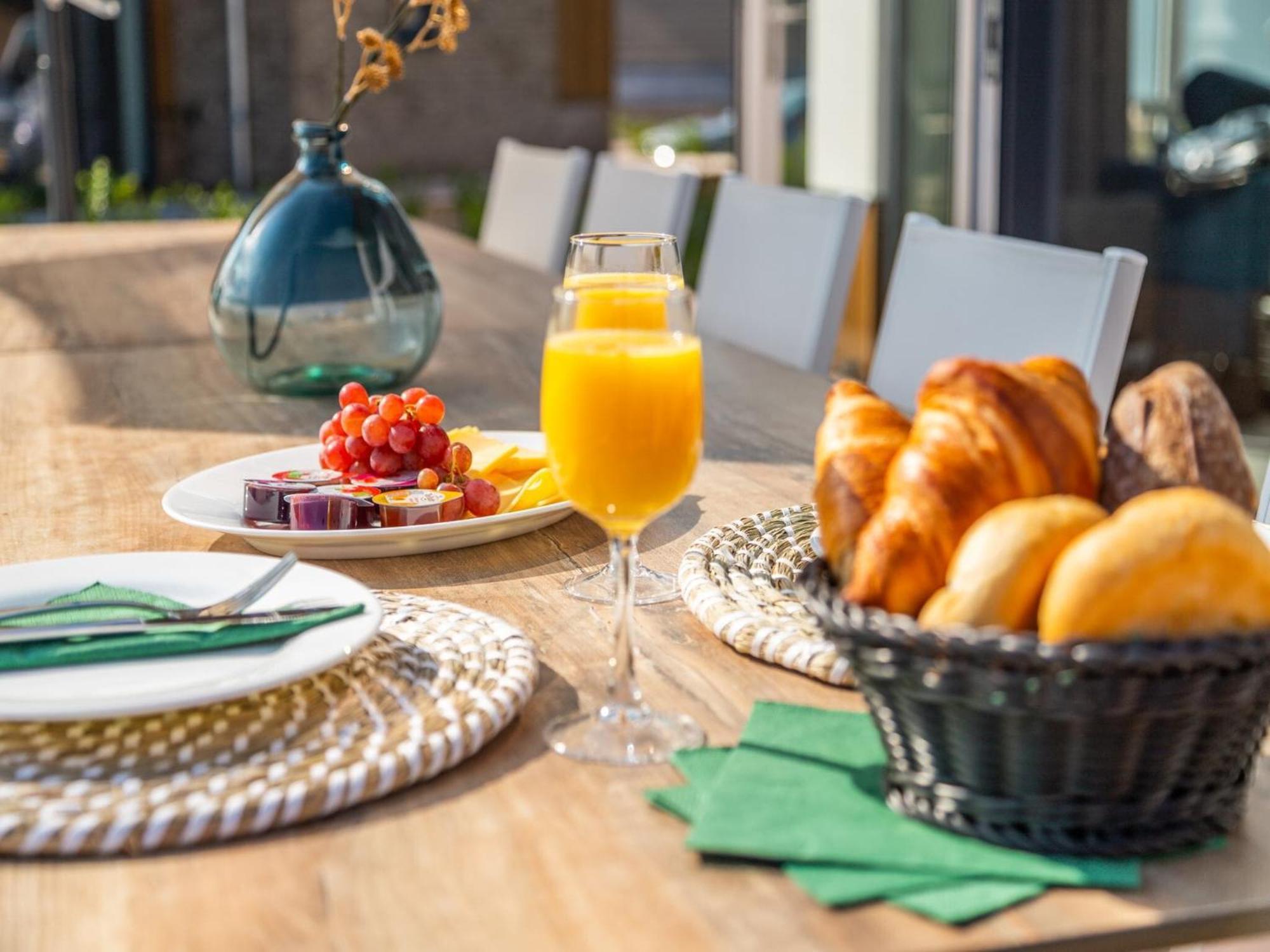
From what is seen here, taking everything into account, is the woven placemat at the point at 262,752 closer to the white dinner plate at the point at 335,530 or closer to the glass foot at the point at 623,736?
the glass foot at the point at 623,736

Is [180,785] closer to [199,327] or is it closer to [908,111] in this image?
[199,327]

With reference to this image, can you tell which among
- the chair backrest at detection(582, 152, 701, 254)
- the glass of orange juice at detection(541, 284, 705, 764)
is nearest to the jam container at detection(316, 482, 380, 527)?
the glass of orange juice at detection(541, 284, 705, 764)

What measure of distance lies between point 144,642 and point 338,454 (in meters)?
0.38

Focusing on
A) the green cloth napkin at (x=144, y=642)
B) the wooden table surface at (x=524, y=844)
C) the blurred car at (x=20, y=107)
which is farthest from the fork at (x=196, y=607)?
the blurred car at (x=20, y=107)

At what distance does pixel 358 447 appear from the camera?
3.92 feet

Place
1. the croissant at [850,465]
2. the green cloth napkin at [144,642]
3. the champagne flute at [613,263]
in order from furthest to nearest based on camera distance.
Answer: the champagne flute at [613,263]
the green cloth napkin at [144,642]
the croissant at [850,465]

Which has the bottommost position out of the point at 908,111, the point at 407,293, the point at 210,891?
the point at 210,891

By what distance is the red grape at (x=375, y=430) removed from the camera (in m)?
1.17

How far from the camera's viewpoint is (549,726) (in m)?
0.81

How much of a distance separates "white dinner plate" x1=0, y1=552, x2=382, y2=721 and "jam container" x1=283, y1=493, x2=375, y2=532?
0.36 ft

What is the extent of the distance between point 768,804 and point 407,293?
3.59 ft

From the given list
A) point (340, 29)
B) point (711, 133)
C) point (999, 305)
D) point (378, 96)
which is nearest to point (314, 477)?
point (340, 29)

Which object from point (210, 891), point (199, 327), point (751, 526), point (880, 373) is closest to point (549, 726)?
point (210, 891)

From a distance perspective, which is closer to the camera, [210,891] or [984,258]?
[210,891]
